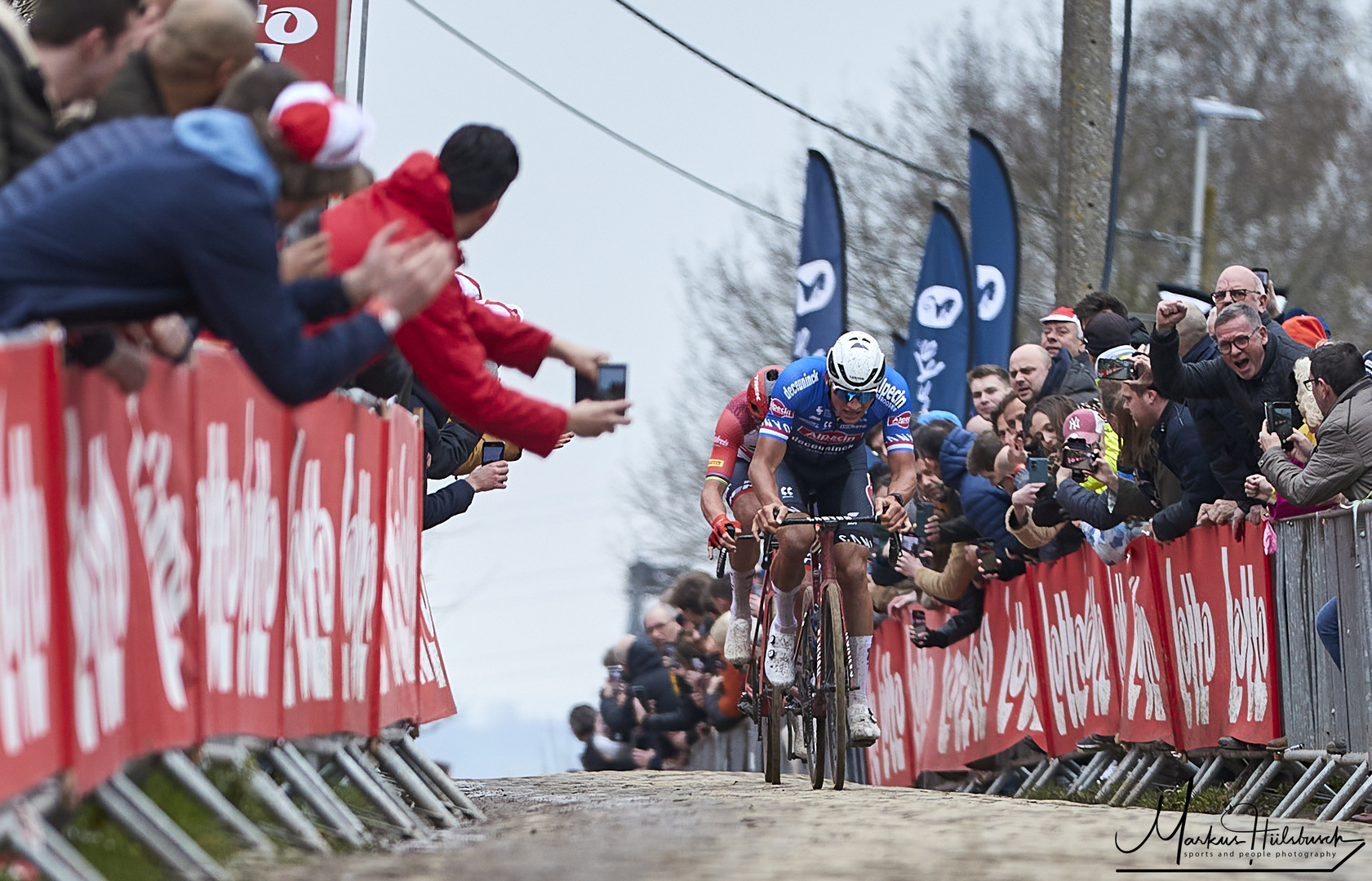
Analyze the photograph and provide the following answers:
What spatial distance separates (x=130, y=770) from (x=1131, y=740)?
23.0 feet

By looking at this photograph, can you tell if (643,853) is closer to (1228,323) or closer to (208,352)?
(208,352)

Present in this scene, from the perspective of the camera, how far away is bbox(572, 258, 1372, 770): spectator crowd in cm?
912

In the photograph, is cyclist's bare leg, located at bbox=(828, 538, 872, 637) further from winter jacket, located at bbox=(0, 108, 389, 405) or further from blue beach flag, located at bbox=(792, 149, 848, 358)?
blue beach flag, located at bbox=(792, 149, 848, 358)

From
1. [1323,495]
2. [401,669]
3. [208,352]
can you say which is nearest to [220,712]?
[208,352]

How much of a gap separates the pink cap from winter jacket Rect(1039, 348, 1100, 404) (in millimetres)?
1134

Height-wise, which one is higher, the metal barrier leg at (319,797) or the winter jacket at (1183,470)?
the winter jacket at (1183,470)

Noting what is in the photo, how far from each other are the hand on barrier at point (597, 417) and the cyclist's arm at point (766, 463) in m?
4.07

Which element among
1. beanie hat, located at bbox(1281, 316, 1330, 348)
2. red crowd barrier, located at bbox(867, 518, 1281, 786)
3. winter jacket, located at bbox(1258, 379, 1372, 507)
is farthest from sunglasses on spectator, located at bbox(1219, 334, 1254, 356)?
beanie hat, located at bbox(1281, 316, 1330, 348)

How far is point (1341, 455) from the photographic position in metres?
8.81

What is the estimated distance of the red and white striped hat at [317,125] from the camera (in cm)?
530

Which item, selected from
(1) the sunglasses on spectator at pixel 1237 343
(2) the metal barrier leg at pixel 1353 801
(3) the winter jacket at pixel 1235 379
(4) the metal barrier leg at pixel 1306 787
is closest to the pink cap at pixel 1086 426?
(3) the winter jacket at pixel 1235 379

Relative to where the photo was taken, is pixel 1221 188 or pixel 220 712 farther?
pixel 1221 188

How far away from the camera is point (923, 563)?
14258 millimetres

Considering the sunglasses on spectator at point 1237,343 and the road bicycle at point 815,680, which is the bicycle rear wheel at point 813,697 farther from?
the sunglasses on spectator at point 1237,343
